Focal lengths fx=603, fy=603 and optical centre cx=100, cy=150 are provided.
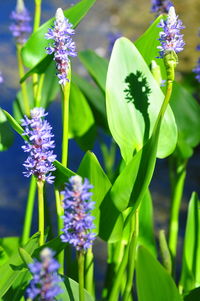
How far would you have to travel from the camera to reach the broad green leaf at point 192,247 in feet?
2.99

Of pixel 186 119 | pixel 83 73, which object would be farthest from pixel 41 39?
pixel 83 73

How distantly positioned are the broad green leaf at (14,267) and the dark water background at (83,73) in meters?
0.75

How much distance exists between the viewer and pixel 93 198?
0.74 m

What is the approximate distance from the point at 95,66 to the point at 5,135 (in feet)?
0.93

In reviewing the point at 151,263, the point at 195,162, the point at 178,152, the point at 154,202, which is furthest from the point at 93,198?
the point at 195,162

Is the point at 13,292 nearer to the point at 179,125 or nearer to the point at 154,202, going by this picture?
the point at 179,125

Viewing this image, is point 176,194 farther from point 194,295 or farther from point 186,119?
point 194,295

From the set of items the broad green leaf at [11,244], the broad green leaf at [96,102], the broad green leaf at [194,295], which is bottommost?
the broad green leaf at [194,295]

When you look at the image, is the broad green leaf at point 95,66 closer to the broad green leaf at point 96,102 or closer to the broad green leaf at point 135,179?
the broad green leaf at point 96,102

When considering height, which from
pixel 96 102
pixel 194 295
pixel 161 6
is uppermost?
pixel 161 6

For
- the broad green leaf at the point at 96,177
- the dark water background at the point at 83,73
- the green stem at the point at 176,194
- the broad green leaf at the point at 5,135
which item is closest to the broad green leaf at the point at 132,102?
the broad green leaf at the point at 96,177

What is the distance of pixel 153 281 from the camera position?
2.12 feet

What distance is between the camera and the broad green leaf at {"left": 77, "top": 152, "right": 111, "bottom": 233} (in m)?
0.71

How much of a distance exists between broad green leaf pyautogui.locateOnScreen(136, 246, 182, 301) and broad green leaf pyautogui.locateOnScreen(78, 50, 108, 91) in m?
0.41
